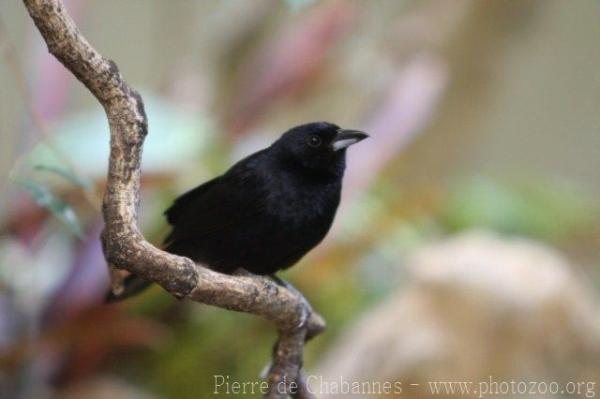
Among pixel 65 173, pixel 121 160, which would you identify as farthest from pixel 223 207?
pixel 121 160

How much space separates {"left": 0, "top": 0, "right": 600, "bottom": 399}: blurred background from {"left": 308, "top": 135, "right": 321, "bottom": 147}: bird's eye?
1.04 feet

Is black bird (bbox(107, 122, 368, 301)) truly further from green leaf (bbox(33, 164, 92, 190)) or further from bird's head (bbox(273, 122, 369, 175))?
green leaf (bbox(33, 164, 92, 190))

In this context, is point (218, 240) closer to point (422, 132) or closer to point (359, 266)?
point (359, 266)

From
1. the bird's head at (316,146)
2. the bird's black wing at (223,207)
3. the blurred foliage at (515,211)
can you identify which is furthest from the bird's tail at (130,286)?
the blurred foliage at (515,211)

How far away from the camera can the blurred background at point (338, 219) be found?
2.71m

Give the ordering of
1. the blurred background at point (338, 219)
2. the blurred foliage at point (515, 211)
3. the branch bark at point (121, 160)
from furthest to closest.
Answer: the blurred foliage at point (515, 211) < the blurred background at point (338, 219) < the branch bark at point (121, 160)

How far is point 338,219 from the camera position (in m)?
3.41

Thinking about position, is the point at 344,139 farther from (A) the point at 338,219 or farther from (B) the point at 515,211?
(B) the point at 515,211

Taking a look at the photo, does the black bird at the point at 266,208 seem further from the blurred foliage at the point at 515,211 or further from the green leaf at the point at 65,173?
the blurred foliage at the point at 515,211

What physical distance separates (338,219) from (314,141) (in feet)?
5.02

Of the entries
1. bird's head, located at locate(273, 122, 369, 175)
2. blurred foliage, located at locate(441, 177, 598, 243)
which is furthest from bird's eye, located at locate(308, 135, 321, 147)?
blurred foliage, located at locate(441, 177, 598, 243)

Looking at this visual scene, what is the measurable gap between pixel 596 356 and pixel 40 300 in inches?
76.9

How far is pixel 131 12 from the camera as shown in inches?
227

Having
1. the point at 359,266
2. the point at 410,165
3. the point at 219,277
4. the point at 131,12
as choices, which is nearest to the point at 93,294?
the point at 359,266
